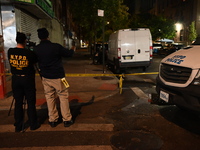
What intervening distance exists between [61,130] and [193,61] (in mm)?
2937

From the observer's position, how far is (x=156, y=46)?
109ft

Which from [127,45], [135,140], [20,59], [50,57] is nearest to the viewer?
[135,140]

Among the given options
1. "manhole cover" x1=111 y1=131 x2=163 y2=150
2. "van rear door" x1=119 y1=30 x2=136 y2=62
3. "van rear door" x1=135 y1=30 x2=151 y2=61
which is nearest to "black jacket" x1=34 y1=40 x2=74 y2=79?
"manhole cover" x1=111 y1=131 x2=163 y2=150

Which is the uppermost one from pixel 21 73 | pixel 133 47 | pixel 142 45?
pixel 142 45

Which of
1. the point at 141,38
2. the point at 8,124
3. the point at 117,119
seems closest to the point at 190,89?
the point at 117,119

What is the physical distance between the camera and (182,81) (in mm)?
3812

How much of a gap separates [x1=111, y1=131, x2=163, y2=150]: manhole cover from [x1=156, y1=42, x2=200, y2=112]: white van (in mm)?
827

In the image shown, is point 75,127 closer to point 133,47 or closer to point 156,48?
point 133,47

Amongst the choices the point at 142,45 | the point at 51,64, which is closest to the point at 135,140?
the point at 51,64

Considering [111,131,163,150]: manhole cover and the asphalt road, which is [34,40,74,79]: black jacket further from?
[111,131,163,150]: manhole cover

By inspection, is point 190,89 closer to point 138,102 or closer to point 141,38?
point 138,102

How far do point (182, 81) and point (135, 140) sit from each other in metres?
1.42

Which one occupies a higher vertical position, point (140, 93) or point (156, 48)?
A: point (156, 48)

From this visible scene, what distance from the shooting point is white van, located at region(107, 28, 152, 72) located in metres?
11.0
